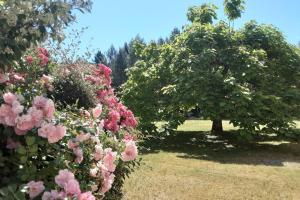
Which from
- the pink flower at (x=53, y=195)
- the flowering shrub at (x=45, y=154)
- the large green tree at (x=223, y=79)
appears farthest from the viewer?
the large green tree at (x=223, y=79)

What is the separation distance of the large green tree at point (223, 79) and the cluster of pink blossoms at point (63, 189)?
1195cm

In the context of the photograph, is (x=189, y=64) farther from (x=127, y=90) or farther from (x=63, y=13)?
(x=63, y=13)

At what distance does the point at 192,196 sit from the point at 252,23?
454 inches

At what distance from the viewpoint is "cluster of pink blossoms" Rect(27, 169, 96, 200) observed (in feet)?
9.97

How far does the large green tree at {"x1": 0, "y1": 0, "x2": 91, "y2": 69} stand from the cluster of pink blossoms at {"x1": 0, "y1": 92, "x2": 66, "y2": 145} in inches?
13.1

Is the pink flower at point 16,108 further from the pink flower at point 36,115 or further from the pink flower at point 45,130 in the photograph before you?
the pink flower at point 45,130

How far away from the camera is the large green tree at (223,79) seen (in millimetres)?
15234

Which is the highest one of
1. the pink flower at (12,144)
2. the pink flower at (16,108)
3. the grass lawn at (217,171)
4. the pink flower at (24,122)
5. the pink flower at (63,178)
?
the pink flower at (16,108)

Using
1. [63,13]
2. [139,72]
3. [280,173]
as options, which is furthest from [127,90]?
[63,13]

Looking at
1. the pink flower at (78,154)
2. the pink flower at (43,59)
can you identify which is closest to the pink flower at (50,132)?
the pink flower at (78,154)

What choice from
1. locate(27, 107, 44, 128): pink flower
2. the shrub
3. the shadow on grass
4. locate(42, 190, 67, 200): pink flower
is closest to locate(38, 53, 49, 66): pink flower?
the shrub

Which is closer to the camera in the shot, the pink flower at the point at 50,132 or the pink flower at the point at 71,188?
the pink flower at the point at 71,188

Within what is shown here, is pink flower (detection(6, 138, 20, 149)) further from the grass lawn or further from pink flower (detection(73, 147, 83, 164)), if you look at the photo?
the grass lawn

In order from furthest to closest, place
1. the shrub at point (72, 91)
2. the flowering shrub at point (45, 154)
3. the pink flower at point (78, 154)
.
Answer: the shrub at point (72, 91) → the pink flower at point (78, 154) → the flowering shrub at point (45, 154)
